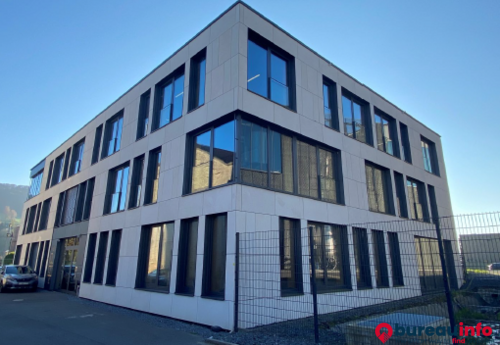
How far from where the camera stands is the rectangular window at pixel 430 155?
19406 mm

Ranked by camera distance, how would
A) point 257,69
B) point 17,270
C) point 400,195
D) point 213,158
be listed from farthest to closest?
point 17,270 < point 400,195 < point 257,69 < point 213,158

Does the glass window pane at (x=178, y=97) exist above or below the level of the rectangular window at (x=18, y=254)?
above

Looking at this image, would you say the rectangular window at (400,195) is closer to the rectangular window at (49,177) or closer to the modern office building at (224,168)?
the modern office building at (224,168)

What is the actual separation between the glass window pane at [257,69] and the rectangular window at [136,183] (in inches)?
248

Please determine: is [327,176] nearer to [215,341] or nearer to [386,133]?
[386,133]

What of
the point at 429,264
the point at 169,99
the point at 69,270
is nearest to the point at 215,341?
the point at 429,264

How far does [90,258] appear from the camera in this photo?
1557cm

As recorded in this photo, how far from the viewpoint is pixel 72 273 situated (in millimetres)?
17031

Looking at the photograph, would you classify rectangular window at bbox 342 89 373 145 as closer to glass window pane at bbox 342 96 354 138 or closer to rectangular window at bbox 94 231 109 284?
glass window pane at bbox 342 96 354 138

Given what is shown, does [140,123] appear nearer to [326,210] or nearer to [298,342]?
[326,210]

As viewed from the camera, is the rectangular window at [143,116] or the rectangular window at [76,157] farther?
the rectangular window at [76,157]

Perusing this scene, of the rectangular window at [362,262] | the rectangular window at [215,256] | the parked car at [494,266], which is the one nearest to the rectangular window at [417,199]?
the rectangular window at [362,262]

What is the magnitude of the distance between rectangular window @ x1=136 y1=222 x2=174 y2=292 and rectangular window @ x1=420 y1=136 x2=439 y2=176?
53.0 ft

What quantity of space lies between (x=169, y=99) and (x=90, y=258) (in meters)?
9.01
